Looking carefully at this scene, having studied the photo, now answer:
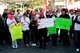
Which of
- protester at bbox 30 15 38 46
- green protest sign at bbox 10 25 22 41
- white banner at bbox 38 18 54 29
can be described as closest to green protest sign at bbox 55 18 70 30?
white banner at bbox 38 18 54 29

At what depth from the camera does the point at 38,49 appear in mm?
11570

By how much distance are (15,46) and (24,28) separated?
3.41 feet

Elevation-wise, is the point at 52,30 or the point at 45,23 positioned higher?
the point at 45,23

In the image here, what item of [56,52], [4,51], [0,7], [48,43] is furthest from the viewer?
[0,7]

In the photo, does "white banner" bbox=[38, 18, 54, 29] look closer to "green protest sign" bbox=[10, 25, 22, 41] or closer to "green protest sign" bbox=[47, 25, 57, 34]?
"green protest sign" bbox=[47, 25, 57, 34]

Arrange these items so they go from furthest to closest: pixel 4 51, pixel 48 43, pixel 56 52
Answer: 1. pixel 48 43
2. pixel 4 51
3. pixel 56 52

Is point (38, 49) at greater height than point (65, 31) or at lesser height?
lesser

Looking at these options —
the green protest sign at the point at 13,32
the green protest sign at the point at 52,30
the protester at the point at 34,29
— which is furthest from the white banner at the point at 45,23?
the green protest sign at the point at 13,32

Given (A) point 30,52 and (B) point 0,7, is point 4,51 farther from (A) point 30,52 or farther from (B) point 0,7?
(B) point 0,7

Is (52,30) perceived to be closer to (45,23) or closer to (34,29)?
(45,23)

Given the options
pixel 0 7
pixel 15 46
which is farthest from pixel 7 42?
pixel 0 7

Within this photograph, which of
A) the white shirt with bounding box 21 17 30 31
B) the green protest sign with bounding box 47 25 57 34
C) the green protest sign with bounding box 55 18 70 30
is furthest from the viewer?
the white shirt with bounding box 21 17 30 31

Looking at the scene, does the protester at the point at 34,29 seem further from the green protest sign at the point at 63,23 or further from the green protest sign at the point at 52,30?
the green protest sign at the point at 63,23

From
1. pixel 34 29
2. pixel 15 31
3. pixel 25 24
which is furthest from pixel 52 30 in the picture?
pixel 15 31
